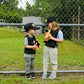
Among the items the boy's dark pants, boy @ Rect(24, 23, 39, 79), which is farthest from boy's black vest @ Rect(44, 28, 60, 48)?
the boy's dark pants

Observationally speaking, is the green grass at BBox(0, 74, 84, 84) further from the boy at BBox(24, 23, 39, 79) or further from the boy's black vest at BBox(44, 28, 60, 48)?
the boy's black vest at BBox(44, 28, 60, 48)

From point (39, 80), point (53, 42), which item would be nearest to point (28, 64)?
point (39, 80)

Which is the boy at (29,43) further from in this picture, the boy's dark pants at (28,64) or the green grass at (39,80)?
the green grass at (39,80)

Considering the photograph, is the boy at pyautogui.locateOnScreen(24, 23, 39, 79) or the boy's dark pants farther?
the boy's dark pants

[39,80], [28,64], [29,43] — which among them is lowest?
[39,80]

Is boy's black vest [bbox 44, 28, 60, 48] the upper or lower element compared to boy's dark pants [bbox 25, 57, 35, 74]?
upper

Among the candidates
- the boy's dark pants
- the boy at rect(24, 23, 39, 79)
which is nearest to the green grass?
the boy's dark pants

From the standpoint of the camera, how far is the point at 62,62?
467 cm

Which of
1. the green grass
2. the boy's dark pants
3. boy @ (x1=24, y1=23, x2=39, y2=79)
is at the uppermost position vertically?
boy @ (x1=24, y1=23, x2=39, y2=79)

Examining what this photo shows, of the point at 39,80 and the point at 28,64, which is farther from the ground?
the point at 28,64

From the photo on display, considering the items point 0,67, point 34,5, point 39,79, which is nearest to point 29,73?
point 39,79

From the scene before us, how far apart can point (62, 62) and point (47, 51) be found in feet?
5.42

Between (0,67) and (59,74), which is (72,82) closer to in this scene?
(59,74)

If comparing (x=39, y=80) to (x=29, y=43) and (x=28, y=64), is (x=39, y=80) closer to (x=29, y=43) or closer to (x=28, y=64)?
(x=28, y=64)
